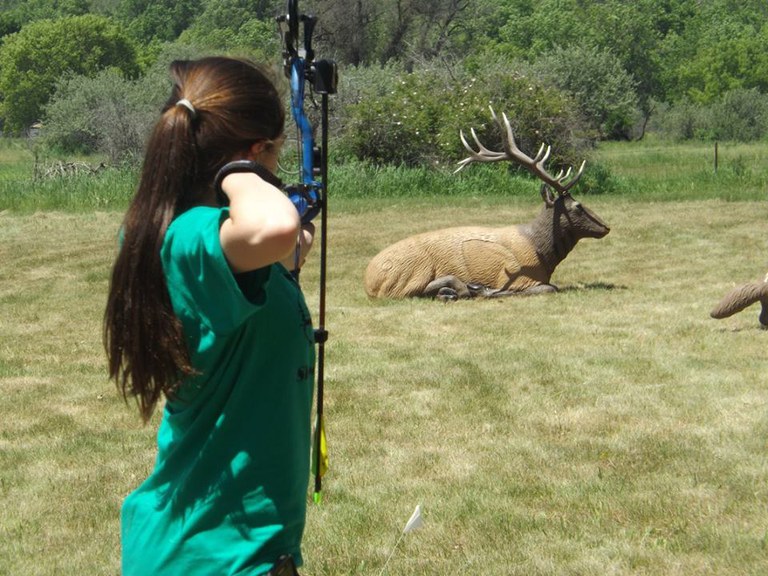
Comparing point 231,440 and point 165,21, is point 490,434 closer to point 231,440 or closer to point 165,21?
point 231,440

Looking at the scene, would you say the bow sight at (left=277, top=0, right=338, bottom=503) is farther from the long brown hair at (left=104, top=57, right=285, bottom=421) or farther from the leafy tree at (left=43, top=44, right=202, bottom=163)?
the leafy tree at (left=43, top=44, right=202, bottom=163)

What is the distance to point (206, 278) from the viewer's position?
2.16 metres

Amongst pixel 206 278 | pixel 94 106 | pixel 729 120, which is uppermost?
pixel 206 278

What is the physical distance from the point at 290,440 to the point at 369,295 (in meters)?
9.35

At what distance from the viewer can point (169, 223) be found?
2.22 meters

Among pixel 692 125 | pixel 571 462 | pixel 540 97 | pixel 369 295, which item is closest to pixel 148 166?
pixel 571 462

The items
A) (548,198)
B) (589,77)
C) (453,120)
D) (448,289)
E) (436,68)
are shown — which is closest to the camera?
(448,289)

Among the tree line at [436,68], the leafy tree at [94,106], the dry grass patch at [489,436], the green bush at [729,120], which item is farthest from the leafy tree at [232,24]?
the dry grass patch at [489,436]

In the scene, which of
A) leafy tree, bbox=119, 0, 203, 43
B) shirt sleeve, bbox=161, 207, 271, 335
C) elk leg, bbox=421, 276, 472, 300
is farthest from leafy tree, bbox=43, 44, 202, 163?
leafy tree, bbox=119, 0, 203, 43

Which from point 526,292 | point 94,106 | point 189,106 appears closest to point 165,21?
point 94,106

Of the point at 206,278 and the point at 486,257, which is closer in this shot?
the point at 206,278

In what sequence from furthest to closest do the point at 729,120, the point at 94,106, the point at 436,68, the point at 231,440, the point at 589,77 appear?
the point at 729,120 < the point at 94,106 < the point at 589,77 < the point at 436,68 < the point at 231,440

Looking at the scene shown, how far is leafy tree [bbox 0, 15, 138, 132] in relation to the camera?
76000mm

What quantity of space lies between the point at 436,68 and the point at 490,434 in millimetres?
23417
